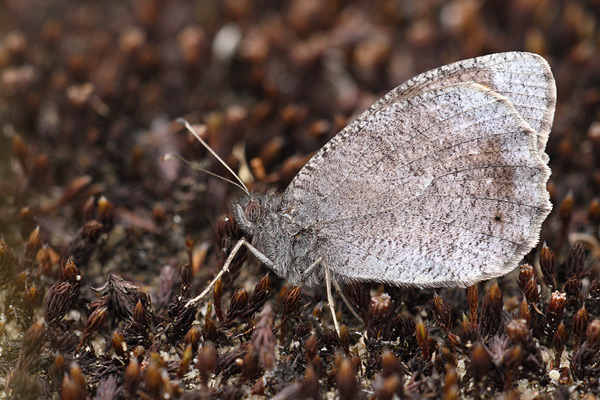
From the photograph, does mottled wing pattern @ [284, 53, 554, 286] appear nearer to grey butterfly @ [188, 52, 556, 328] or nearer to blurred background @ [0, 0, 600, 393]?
grey butterfly @ [188, 52, 556, 328]

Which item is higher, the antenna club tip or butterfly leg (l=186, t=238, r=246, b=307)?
the antenna club tip

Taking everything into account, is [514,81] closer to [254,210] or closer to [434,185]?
[434,185]

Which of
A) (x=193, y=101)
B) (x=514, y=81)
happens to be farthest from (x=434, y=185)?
(x=193, y=101)

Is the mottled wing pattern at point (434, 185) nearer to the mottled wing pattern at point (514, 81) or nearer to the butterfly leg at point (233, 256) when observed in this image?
the mottled wing pattern at point (514, 81)

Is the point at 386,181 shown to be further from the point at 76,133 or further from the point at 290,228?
the point at 76,133

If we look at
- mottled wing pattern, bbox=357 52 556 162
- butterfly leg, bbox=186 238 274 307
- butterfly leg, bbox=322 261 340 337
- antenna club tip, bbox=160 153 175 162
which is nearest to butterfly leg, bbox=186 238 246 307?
butterfly leg, bbox=186 238 274 307

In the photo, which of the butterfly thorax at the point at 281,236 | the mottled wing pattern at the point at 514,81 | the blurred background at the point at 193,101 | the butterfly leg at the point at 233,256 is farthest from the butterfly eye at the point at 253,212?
the mottled wing pattern at the point at 514,81
